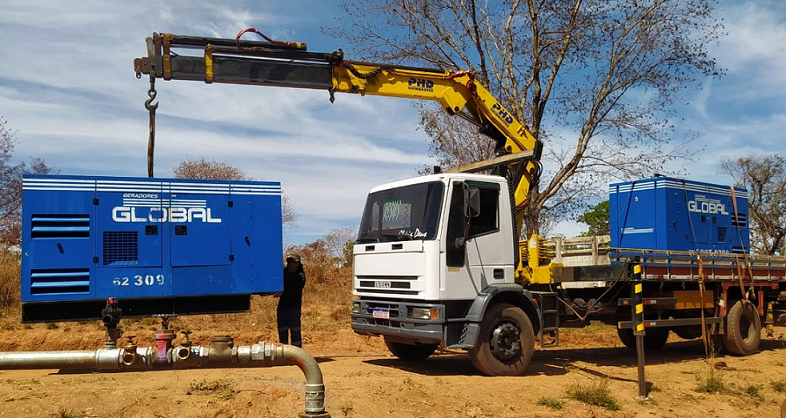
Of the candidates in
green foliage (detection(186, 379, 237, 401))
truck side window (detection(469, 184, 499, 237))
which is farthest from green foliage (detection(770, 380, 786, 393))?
green foliage (detection(186, 379, 237, 401))

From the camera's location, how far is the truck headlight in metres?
9.88

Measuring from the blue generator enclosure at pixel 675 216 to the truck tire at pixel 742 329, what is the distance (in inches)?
47.2

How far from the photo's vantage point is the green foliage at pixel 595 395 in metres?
9.07

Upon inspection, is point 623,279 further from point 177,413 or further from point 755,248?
point 755,248

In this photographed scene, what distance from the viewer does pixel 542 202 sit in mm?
20391

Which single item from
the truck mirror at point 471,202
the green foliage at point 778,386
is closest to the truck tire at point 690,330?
the green foliage at point 778,386

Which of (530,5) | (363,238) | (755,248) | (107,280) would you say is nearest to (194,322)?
(107,280)

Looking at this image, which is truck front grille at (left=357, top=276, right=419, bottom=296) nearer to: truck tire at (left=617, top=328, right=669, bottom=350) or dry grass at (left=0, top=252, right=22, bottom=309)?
truck tire at (left=617, top=328, right=669, bottom=350)

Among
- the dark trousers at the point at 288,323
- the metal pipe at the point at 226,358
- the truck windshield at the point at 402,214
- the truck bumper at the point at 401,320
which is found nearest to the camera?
the metal pipe at the point at 226,358

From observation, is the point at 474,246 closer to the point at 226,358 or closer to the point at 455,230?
the point at 455,230

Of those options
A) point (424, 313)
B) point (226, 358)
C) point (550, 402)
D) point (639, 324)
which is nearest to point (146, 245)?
point (424, 313)

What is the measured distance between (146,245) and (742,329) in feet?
37.8

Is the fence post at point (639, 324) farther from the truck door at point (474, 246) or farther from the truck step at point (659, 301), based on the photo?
the truck door at point (474, 246)

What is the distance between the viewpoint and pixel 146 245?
1104 centimetres
